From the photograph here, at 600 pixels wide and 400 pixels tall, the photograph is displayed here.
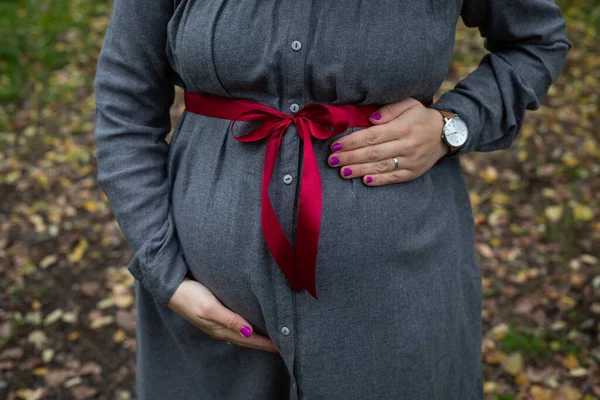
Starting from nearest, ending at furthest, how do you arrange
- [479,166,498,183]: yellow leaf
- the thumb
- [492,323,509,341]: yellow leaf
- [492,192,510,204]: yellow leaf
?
the thumb, [492,323,509,341]: yellow leaf, [492,192,510,204]: yellow leaf, [479,166,498,183]: yellow leaf

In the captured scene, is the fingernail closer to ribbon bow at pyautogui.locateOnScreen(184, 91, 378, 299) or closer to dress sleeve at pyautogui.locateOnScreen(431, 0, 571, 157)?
ribbon bow at pyautogui.locateOnScreen(184, 91, 378, 299)

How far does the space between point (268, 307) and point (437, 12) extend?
0.81m

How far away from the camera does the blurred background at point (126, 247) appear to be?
3311 mm

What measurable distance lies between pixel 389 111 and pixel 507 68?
0.39 meters

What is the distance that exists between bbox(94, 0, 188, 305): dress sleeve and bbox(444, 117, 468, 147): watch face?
774mm

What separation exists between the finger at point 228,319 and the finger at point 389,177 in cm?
48

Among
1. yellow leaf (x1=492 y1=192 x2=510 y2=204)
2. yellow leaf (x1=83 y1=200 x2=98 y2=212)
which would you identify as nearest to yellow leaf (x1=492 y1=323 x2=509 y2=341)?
yellow leaf (x1=492 y1=192 x2=510 y2=204)

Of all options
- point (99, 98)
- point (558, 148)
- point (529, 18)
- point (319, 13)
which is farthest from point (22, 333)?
point (558, 148)

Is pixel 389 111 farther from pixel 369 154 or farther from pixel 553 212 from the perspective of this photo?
pixel 553 212

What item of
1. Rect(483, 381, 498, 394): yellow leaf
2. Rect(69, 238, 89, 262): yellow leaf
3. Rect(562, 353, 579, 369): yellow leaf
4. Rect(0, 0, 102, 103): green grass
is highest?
Rect(0, 0, 102, 103): green grass

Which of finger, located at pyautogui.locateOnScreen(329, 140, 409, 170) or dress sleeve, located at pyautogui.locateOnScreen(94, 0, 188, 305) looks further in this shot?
dress sleeve, located at pyautogui.locateOnScreen(94, 0, 188, 305)

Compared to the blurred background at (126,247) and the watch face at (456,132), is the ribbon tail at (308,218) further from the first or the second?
the blurred background at (126,247)

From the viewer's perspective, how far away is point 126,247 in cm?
429

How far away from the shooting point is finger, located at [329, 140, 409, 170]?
135 cm
